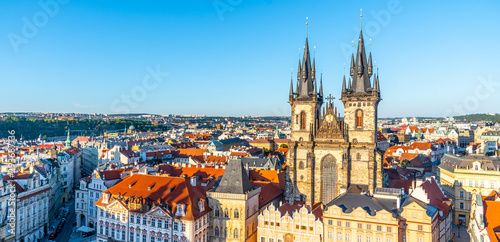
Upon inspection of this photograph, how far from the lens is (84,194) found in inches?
2876

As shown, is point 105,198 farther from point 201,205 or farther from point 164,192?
point 201,205

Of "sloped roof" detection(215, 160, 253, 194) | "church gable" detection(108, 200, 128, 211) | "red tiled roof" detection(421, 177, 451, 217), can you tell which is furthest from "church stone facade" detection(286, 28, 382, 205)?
"church gable" detection(108, 200, 128, 211)

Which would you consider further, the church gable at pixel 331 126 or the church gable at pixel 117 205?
the church gable at pixel 331 126

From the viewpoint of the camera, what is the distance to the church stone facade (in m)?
63.0

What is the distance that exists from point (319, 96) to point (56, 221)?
57588 mm

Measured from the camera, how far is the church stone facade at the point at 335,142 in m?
63.0

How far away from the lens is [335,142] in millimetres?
65000

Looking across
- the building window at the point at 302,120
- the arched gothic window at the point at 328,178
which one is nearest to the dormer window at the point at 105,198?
the building window at the point at 302,120

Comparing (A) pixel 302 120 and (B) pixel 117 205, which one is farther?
(A) pixel 302 120

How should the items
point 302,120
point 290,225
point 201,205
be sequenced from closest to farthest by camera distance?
point 290,225
point 201,205
point 302,120

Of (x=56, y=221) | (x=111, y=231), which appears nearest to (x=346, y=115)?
(x=111, y=231)

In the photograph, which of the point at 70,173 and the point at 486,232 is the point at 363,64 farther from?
the point at 70,173

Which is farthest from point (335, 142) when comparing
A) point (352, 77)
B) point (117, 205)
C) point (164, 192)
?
point (117, 205)

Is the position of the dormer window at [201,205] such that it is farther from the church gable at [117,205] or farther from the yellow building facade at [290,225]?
the church gable at [117,205]
